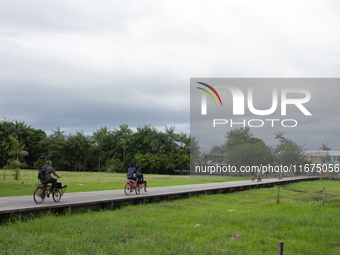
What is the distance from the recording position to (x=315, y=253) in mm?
6973

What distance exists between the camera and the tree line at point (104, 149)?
79.2 m

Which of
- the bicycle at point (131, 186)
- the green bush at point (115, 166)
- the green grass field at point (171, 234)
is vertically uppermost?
the bicycle at point (131, 186)

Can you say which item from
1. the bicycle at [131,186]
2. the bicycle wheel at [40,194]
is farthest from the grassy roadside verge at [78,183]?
the bicycle at [131,186]

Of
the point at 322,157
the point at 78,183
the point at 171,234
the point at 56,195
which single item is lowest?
the point at 78,183

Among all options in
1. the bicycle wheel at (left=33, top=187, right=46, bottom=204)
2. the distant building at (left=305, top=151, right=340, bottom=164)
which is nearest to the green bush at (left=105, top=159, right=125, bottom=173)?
the distant building at (left=305, top=151, right=340, bottom=164)

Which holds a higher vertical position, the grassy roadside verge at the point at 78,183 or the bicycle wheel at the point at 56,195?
the bicycle wheel at the point at 56,195

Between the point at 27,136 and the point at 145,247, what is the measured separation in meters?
83.3

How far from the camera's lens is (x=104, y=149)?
8794cm

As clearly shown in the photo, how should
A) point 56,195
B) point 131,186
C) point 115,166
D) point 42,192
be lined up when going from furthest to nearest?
point 115,166
point 131,186
point 56,195
point 42,192

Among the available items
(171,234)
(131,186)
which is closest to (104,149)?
(131,186)

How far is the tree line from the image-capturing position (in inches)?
3120

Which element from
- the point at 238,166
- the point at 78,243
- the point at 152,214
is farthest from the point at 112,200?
the point at 238,166

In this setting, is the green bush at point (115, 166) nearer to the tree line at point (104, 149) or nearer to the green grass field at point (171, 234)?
the tree line at point (104, 149)

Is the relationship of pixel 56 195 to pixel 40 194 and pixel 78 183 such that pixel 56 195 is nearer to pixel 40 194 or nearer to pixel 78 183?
pixel 40 194
